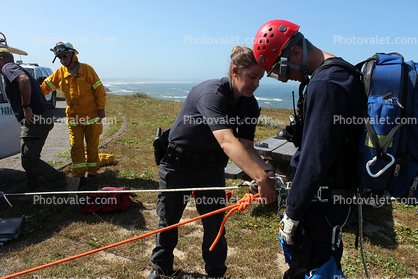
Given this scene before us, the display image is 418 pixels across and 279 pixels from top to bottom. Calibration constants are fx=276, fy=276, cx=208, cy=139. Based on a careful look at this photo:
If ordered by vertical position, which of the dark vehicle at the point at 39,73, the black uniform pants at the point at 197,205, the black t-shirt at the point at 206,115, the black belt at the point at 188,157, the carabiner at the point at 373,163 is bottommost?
the black uniform pants at the point at 197,205

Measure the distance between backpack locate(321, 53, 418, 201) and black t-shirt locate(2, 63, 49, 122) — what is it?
4.72m

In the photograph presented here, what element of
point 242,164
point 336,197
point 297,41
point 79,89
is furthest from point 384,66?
point 79,89

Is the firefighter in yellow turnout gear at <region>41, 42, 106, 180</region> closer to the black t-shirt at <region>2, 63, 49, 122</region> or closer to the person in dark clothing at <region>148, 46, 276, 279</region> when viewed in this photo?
the black t-shirt at <region>2, 63, 49, 122</region>

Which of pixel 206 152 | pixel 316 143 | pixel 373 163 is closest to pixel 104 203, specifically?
pixel 206 152

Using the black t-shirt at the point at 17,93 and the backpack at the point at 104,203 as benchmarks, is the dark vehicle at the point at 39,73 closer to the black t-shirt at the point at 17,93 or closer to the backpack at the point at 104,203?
the black t-shirt at the point at 17,93

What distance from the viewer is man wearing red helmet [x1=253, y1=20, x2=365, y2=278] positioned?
1627 mm

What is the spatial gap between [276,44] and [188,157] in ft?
4.25

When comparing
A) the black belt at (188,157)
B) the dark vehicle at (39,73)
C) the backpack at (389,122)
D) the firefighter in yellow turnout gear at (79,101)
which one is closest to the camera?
the backpack at (389,122)

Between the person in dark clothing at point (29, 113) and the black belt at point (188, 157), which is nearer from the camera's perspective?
the black belt at point (188, 157)

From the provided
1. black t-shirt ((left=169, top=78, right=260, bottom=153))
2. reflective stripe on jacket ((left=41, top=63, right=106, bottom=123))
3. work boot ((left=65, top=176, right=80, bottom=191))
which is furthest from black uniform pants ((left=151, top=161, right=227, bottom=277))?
reflective stripe on jacket ((left=41, top=63, right=106, bottom=123))

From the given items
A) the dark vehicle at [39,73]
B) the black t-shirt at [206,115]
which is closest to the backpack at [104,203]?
the black t-shirt at [206,115]

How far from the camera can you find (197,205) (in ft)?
9.11

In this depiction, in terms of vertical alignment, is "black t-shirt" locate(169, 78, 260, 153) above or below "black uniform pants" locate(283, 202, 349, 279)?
above

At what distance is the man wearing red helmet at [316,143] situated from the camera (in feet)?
5.34
